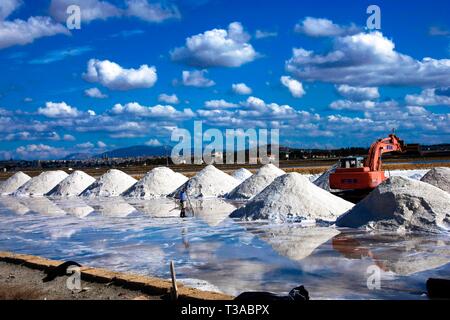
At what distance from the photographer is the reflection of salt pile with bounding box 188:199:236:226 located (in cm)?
1397

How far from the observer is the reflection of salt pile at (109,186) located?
2512 cm

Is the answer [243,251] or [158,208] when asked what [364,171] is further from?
[243,251]

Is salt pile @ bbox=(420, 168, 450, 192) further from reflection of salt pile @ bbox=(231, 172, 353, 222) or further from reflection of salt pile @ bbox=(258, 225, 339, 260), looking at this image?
reflection of salt pile @ bbox=(258, 225, 339, 260)

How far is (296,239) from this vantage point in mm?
10172

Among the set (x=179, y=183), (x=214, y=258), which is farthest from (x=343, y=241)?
(x=179, y=183)

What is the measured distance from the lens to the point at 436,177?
16562mm

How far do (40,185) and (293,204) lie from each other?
1986cm

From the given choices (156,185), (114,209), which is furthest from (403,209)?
(156,185)

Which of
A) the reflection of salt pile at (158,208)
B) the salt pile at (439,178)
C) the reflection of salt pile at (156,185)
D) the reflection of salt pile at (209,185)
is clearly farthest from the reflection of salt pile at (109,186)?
the salt pile at (439,178)

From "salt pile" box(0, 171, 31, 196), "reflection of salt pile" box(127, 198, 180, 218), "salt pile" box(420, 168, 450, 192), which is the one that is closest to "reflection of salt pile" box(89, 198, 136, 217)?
"reflection of salt pile" box(127, 198, 180, 218)

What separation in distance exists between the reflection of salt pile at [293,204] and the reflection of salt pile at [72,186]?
14.7 m

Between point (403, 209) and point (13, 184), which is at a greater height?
point (13, 184)

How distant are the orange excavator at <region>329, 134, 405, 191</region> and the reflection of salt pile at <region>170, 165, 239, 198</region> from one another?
22.5ft

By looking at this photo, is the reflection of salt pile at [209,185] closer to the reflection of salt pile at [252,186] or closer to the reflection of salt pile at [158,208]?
the reflection of salt pile at [252,186]
